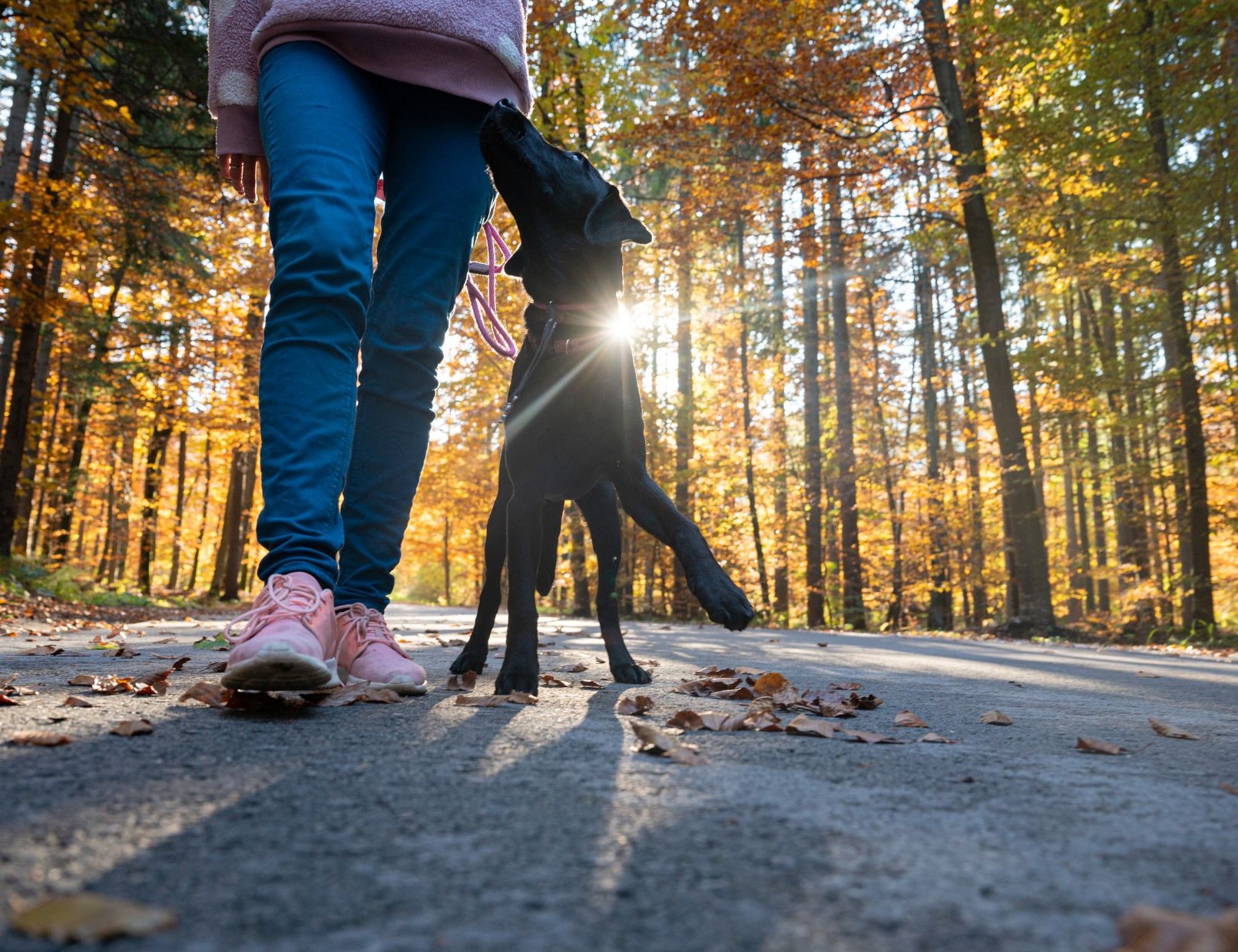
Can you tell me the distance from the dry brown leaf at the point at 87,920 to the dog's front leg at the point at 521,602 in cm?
156

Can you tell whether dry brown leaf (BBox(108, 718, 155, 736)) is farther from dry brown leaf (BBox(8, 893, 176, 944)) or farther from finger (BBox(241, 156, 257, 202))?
finger (BBox(241, 156, 257, 202))

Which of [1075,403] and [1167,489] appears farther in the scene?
[1167,489]

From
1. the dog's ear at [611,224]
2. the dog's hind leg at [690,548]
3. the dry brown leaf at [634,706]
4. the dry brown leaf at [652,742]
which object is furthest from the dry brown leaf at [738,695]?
the dog's ear at [611,224]

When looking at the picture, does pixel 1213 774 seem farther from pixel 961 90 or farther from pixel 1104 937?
pixel 961 90

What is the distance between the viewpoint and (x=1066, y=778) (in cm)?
139

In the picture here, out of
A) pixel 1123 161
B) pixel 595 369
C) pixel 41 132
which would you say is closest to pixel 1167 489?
pixel 1123 161

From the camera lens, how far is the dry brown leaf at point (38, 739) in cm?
133

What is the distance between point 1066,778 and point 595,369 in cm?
179

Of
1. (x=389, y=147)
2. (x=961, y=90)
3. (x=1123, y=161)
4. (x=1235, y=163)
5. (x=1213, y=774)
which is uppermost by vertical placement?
(x=961, y=90)

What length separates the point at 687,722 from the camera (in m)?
1.85

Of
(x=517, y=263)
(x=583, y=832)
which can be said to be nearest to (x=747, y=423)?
(x=517, y=263)

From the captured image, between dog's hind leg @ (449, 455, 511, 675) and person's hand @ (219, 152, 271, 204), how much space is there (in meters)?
1.12

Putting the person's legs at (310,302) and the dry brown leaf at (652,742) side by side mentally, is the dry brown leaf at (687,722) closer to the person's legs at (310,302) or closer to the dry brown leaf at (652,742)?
the dry brown leaf at (652,742)

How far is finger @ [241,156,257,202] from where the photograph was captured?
2.35 meters
